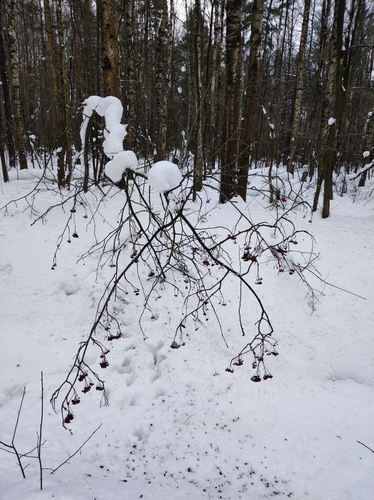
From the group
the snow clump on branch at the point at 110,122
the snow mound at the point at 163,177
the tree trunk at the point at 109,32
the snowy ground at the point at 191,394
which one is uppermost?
the tree trunk at the point at 109,32

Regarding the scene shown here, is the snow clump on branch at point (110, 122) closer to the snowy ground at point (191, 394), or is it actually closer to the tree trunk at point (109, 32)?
the tree trunk at point (109, 32)

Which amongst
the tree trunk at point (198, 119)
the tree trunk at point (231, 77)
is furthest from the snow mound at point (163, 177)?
the tree trunk at point (231, 77)

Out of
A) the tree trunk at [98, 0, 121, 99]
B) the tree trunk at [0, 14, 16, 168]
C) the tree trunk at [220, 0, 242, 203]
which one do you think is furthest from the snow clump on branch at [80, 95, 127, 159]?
the tree trunk at [0, 14, 16, 168]

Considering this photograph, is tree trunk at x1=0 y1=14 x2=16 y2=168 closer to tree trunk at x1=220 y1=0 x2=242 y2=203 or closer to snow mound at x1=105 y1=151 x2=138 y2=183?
tree trunk at x1=220 y1=0 x2=242 y2=203

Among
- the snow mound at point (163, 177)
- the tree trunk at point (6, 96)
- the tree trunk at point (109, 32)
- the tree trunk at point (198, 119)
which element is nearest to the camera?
the snow mound at point (163, 177)

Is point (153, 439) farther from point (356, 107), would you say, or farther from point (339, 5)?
point (356, 107)

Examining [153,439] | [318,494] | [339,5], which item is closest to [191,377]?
[153,439]

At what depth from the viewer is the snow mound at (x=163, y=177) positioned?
4.63 feet

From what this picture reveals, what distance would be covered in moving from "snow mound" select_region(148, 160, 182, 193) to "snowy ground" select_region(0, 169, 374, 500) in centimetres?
239

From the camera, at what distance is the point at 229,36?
655 centimetres

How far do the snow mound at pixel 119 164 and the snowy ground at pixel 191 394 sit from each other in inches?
91.6

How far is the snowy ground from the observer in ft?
9.75

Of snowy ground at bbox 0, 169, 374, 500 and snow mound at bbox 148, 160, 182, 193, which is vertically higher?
snow mound at bbox 148, 160, 182, 193

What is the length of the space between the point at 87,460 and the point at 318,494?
232 centimetres
